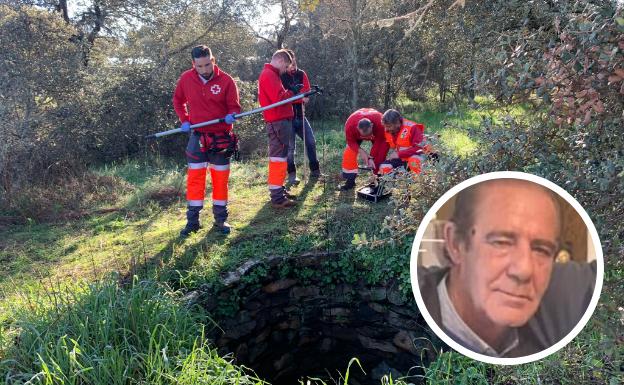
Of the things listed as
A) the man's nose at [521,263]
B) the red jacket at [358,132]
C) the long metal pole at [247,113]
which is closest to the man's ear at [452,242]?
the man's nose at [521,263]

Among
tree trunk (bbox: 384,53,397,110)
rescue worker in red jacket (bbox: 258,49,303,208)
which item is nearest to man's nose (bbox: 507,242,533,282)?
rescue worker in red jacket (bbox: 258,49,303,208)

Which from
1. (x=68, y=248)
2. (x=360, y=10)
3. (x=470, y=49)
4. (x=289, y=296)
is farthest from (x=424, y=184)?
(x=360, y=10)

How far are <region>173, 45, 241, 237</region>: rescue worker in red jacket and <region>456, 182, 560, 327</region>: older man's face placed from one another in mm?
4340

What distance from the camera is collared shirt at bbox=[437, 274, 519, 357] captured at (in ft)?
4.35

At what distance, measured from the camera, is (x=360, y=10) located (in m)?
12.1

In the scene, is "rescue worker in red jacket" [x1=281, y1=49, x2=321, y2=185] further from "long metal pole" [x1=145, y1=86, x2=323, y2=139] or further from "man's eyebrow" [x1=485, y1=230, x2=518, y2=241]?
"man's eyebrow" [x1=485, y1=230, x2=518, y2=241]

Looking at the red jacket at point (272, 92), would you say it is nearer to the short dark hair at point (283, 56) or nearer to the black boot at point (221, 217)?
the short dark hair at point (283, 56)

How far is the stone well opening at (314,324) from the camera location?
16.2 feet

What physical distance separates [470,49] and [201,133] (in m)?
4.45

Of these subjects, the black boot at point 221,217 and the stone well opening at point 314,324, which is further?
the black boot at point 221,217

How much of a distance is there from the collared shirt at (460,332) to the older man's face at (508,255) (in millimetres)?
35

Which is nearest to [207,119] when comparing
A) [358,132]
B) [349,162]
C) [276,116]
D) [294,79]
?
[276,116]

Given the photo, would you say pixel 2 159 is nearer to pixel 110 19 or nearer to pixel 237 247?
pixel 237 247

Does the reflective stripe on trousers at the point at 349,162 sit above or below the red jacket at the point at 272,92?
below
